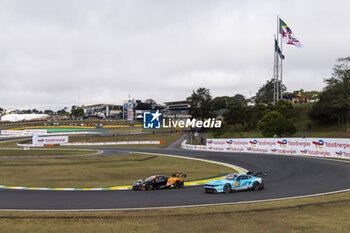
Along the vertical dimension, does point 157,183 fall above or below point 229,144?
below

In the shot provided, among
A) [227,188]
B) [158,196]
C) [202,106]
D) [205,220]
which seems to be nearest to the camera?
[205,220]

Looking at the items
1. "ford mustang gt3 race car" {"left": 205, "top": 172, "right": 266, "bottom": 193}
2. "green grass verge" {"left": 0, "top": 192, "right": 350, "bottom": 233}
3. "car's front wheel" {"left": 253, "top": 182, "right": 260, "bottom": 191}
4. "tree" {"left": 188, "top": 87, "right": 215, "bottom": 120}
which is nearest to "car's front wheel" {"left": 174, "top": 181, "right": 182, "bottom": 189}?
"ford mustang gt3 race car" {"left": 205, "top": 172, "right": 266, "bottom": 193}

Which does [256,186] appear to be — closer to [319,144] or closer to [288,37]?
[319,144]

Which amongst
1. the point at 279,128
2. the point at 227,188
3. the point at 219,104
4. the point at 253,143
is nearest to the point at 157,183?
the point at 227,188

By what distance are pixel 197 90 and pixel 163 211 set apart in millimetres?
112182

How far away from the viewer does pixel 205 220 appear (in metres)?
13.4

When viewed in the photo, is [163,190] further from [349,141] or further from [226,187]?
[349,141]

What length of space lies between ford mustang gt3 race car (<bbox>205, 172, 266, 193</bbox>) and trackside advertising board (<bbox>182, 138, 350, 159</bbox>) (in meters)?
21.9

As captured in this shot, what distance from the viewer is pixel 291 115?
331 ft

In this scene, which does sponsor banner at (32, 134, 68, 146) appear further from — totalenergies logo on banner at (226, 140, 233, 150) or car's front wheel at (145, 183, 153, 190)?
car's front wheel at (145, 183, 153, 190)

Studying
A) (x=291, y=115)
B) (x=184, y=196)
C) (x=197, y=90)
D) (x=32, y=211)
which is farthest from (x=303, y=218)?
(x=197, y=90)

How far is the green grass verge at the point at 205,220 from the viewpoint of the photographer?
40.4 ft

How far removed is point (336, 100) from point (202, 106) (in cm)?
4848

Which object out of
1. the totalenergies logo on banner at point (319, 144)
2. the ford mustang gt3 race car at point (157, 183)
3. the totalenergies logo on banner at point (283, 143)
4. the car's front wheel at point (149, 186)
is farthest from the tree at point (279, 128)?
the car's front wheel at point (149, 186)
